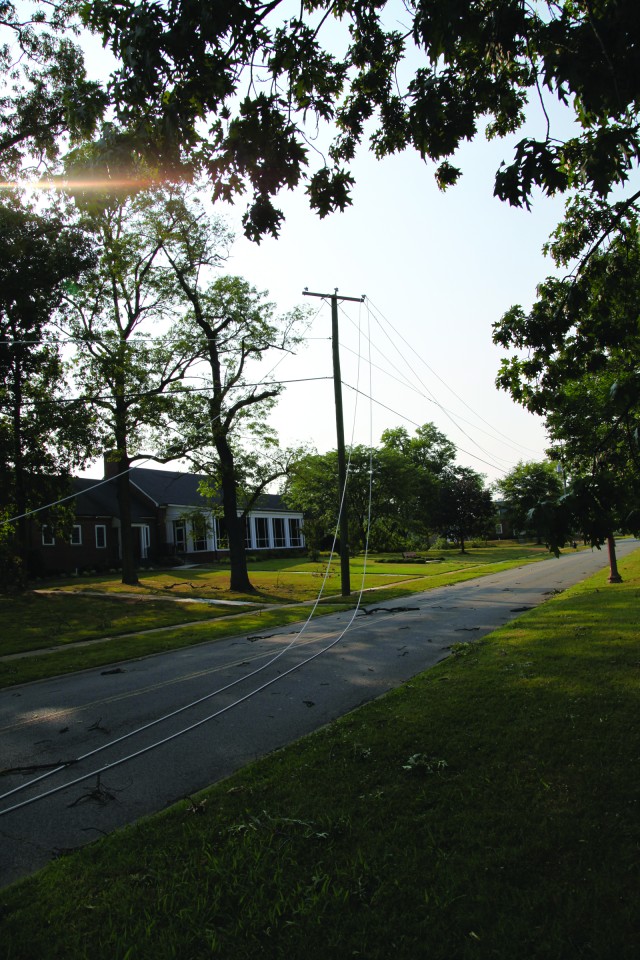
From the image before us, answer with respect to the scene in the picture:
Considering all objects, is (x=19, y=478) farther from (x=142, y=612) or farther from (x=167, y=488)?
(x=167, y=488)

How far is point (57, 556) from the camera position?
117ft

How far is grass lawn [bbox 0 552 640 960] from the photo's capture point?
2.89 meters

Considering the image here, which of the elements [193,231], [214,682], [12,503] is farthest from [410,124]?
[12,503]

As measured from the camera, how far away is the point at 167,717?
23.6 feet

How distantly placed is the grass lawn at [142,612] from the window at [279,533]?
17.8 meters

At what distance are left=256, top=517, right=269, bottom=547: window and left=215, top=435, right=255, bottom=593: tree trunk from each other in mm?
25067

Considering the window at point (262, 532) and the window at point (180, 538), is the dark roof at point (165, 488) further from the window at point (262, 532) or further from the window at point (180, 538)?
the window at point (262, 532)

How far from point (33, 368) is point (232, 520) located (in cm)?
1031

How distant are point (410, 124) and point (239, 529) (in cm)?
2129

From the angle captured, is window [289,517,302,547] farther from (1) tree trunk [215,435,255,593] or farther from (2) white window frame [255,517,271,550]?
(1) tree trunk [215,435,255,593]

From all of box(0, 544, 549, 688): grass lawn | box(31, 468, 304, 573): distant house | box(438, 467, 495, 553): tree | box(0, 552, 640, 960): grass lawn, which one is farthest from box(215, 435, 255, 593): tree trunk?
box(438, 467, 495, 553): tree

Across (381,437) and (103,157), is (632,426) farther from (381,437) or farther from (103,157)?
(381,437)

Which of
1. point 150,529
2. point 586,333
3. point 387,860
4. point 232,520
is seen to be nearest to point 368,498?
point 150,529

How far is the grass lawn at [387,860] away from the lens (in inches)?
114
